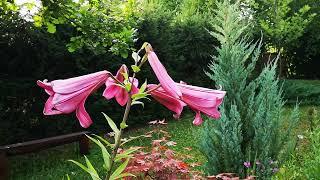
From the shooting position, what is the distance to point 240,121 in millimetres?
5176

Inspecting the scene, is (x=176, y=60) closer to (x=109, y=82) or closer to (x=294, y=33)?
(x=294, y=33)

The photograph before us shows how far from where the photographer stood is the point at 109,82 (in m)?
1.30

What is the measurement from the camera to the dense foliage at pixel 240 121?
5.03 metres

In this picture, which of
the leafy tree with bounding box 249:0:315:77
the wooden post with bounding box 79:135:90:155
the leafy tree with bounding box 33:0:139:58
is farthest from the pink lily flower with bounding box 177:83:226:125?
the leafy tree with bounding box 249:0:315:77

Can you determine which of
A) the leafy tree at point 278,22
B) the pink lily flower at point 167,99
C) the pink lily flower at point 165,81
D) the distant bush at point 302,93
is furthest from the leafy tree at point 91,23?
the leafy tree at point 278,22

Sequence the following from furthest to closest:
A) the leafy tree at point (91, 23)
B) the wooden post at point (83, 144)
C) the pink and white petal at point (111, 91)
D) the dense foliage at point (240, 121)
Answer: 1. the wooden post at point (83, 144)
2. the leafy tree at point (91, 23)
3. the dense foliage at point (240, 121)
4. the pink and white petal at point (111, 91)

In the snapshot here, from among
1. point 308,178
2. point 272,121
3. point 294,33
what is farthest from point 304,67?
point 308,178

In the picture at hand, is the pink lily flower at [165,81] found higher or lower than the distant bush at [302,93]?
higher

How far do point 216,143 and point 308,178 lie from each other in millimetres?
1746

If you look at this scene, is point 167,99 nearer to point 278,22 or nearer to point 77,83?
point 77,83

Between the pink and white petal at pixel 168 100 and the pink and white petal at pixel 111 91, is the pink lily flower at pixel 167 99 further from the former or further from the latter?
the pink and white petal at pixel 111 91

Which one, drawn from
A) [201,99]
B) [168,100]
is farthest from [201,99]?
[168,100]

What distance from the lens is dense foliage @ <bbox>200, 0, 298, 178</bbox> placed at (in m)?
5.03

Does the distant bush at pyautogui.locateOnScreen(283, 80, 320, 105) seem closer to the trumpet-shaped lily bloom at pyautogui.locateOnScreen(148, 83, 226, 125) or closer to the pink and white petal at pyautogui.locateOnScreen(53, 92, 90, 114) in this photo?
the trumpet-shaped lily bloom at pyautogui.locateOnScreen(148, 83, 226, 125)
